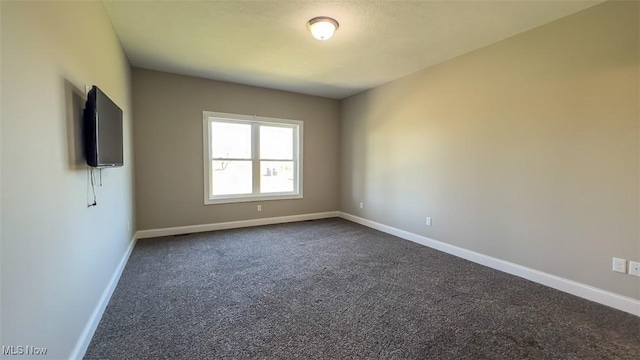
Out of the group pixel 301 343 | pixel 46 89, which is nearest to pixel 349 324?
pixel 301 343

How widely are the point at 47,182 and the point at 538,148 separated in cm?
388

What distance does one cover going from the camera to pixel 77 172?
5.70 feet

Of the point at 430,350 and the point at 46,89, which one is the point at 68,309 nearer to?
the point at 46,89

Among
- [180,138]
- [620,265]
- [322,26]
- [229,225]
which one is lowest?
[229,225]

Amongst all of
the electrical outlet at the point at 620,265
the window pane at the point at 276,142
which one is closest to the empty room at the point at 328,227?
the electrical outlet at the point at 620,265

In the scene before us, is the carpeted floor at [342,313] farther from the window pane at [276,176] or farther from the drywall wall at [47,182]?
the window pane at [276,176]

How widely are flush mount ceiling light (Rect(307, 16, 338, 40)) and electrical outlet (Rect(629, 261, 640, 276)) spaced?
332cm

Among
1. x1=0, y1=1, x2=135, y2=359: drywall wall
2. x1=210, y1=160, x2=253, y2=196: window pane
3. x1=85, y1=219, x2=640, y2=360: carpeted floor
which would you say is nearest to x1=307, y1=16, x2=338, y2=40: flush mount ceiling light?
x1=0, y1=1, x2=135, y2=359: drywall wall

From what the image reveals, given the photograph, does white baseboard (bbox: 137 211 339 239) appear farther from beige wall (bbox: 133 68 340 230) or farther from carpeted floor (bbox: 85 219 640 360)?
carpeted floor (bbox: 85 219 640 360)

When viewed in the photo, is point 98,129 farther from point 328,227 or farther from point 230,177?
point 328,227

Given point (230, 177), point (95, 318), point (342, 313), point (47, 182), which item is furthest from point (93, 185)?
point (230, 177)

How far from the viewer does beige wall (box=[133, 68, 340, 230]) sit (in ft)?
14.1

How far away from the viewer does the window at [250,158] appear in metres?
4.86

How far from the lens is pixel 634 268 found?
227 centimetres
